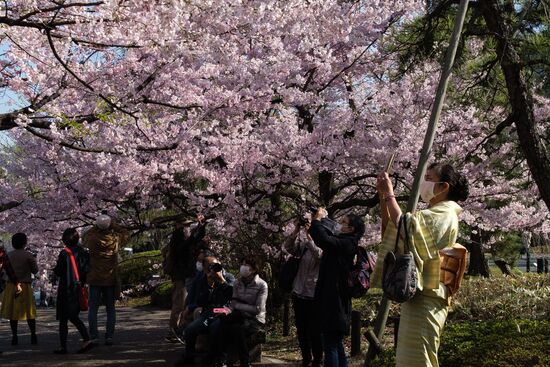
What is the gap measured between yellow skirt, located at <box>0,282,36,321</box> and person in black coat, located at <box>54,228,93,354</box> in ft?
3.90

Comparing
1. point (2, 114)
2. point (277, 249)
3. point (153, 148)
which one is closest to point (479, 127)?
point (277, 249)

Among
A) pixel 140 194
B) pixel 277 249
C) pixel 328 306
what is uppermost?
pixel 140 194

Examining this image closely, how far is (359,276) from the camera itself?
19.4 ft

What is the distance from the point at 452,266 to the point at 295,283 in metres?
3.52

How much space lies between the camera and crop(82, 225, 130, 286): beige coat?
28.9 feet

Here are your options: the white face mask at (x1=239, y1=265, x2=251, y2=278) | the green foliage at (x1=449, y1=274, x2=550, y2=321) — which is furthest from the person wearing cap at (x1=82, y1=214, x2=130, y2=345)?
the green foliage at (x1=449, y1=274, x2=550, y2=321)

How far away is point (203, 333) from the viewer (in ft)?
24.7

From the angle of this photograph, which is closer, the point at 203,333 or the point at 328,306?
the point at 328,306

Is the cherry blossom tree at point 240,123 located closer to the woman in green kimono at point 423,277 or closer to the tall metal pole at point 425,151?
the tall metal pole at point 425,151

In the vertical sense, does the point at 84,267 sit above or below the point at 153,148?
below

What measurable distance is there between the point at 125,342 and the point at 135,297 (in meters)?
10.5

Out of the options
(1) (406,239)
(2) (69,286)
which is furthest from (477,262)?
(1) (406,239)

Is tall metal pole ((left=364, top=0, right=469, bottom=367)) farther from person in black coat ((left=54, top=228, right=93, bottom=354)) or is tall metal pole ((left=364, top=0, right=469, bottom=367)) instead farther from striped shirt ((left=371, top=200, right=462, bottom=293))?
person in black coat ((left=54, top=228, right=93, bottom=354))

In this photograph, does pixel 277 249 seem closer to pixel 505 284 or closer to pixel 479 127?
pixel 505 284
